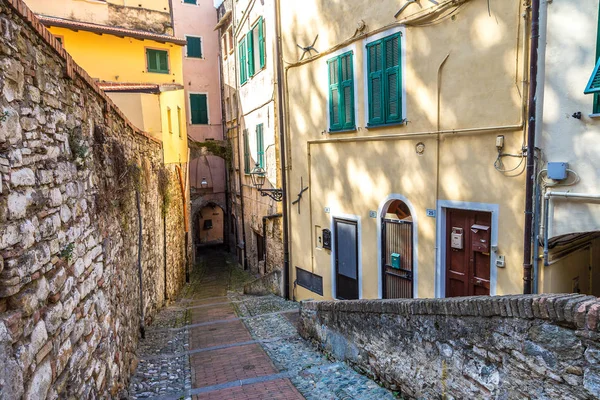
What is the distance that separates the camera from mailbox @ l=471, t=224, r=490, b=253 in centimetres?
628

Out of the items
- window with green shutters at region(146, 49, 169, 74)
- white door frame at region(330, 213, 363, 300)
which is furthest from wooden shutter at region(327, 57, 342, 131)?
window with green shutters at region(146, 49, 169, 74)

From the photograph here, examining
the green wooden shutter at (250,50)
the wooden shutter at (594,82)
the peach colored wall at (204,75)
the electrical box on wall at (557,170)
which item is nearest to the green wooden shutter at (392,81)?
the electrical box on wall at (557,170)

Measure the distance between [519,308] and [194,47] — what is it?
75.5 feet

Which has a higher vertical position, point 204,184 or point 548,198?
point 548,198

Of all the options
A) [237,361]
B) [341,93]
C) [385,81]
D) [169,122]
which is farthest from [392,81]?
[169,122]

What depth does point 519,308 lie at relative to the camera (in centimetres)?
351

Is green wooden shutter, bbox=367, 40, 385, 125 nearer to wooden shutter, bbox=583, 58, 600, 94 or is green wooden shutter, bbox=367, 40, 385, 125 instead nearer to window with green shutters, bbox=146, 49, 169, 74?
wooden shutter, bbox=583, 58, 600, 94

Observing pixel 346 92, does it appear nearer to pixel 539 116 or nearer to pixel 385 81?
pixel 385 81

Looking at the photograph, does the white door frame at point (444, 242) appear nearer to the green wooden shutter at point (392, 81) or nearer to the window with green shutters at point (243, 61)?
the green wooden shutter at point (392, 81)

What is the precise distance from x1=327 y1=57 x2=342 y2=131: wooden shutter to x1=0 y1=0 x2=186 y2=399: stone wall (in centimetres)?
454

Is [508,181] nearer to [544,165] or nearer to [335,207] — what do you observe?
[544,165]

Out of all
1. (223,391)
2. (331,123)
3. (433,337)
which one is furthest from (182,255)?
(433,337)

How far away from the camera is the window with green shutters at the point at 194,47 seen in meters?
22.8

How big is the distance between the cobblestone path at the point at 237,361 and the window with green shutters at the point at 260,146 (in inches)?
197
